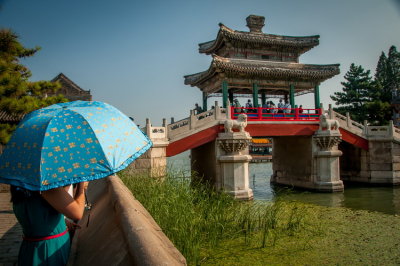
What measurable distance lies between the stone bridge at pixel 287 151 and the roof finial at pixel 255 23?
22.3ft

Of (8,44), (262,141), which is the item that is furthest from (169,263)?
(262,141)

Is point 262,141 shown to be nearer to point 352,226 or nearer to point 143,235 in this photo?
point 352,226

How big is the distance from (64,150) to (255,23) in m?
18.4

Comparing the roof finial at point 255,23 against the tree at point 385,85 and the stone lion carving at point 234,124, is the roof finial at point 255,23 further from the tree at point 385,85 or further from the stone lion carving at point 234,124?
the tree at point 385,85

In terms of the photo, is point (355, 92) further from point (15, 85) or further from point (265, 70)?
point (15, 85)

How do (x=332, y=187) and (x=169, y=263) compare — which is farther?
(x=332, y=187)

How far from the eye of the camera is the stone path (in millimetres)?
4012

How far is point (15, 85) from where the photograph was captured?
9133 mm

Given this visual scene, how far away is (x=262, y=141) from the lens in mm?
40531

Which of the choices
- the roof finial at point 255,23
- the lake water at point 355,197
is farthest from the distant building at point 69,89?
the lake water at point 355,197

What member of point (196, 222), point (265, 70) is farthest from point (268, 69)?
point (196, 222)

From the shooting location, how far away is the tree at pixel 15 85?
9.02 meters

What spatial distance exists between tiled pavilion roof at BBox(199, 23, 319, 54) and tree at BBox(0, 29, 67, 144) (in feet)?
33.5

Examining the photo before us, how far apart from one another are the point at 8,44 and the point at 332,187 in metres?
14.1
